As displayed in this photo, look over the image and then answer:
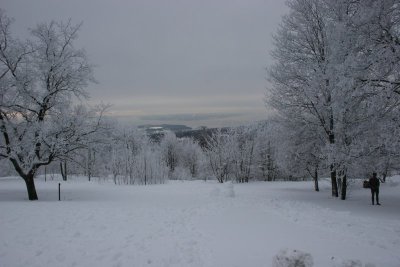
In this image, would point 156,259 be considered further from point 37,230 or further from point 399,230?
point 399,230

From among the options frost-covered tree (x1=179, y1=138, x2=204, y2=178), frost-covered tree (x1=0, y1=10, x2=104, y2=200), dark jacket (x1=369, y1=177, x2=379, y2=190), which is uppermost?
frost-covered tree (x1=0, y1=10, x2=104, y2=200)

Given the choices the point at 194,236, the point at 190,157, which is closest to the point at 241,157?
the point at 190,157

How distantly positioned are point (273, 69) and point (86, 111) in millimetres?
11649

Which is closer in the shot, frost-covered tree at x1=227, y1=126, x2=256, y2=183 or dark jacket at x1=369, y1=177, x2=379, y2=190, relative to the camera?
dark jacket at x1=369, y1=177, x2=379, y2=190

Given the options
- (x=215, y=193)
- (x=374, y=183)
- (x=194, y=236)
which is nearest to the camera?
(x=194, y=236)

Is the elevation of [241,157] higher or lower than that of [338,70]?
lower

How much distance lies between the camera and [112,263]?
22.1 ft

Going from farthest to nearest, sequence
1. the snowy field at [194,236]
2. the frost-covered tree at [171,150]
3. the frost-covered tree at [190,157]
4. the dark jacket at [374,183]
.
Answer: the frost-covered tree at [190,157] → the frost-covered tree at [171,150] → the dark jacket at [374,183] → the snowy field at [194,236]

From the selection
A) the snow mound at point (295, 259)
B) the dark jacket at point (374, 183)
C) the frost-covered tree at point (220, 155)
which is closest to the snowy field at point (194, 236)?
the snow mound at point (295, 259)

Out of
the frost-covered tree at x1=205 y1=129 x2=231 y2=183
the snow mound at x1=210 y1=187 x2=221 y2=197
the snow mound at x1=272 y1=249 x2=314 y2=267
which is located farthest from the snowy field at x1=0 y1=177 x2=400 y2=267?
the frost-covered tree at x1=205 y1=129 x2=231 y2=183

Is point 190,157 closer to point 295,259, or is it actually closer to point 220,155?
point 220,155

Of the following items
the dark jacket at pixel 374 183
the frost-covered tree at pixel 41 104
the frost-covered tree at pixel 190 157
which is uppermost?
the frost-covered tree at pixel 41 104

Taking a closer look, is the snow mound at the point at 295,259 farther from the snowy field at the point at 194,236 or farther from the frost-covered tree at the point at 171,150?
the frost-covered tree at the point at 171,150

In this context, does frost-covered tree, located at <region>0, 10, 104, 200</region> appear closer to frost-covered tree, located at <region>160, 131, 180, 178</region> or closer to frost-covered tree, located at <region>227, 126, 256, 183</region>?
frost-covered tree, located at <region>227, 126, 256, 183</region>
